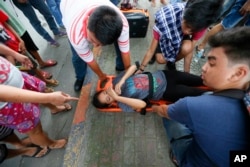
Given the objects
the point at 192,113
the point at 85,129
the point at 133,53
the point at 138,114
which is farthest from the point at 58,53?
the point at 192,113

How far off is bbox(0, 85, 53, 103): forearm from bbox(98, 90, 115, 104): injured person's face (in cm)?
76

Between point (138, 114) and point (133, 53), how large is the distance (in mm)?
1033

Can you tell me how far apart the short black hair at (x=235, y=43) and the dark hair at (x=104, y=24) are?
635 millimetres

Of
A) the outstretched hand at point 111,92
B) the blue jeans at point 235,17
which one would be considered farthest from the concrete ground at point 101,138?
the blue jeans at point 235,17

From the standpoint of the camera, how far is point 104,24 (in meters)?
1.23

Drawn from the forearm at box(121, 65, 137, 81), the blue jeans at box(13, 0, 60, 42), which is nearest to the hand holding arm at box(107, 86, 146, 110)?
the forearm at box(121, 65, 137, 81)

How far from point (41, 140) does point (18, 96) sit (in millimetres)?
918

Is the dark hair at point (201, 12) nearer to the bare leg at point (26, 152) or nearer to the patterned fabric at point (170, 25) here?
the patterned fabric at point (170, 25)

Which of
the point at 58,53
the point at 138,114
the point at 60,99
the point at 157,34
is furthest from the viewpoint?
the point at 58,53

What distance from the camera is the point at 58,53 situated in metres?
3.03

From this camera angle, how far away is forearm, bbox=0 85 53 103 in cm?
94

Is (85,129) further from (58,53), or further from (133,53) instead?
(58,53)

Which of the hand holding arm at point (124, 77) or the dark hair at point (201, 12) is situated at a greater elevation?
the dark hair at point (201, 12)

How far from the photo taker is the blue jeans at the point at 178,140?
1352mm
